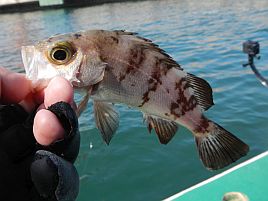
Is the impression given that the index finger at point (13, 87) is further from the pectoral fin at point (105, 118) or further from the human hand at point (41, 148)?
the pectoral fin at point (105, 118)

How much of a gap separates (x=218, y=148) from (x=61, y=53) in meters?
1.15

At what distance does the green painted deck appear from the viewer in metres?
4.61

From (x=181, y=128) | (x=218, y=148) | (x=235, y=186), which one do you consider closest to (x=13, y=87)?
(x=218, y=148)

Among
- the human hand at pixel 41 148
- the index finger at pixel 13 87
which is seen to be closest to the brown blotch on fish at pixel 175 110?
the human hand at pixel 41 148

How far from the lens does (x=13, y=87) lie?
2.00m

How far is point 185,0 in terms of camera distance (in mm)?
36219

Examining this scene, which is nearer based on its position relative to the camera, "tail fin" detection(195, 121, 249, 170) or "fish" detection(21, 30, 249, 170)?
"fish" detection(21, 30, 249, 170)

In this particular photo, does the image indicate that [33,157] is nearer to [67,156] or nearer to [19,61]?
[67,156]

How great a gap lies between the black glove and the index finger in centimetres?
10

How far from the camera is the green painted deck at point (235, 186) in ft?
15.1

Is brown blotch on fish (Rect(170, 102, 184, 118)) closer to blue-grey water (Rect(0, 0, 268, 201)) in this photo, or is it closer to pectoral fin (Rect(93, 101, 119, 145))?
pectoral fin (Rect(93, 101, 119, 145))

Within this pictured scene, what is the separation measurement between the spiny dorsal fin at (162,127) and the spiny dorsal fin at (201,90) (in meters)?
0.23

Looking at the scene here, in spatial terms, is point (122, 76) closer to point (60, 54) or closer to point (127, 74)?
point (127, 74)

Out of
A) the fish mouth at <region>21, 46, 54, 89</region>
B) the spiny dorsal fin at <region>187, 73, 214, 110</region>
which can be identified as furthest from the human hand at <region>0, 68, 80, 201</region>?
the spiny dorsal fin at <region>187, 73, 214, 110</region>
